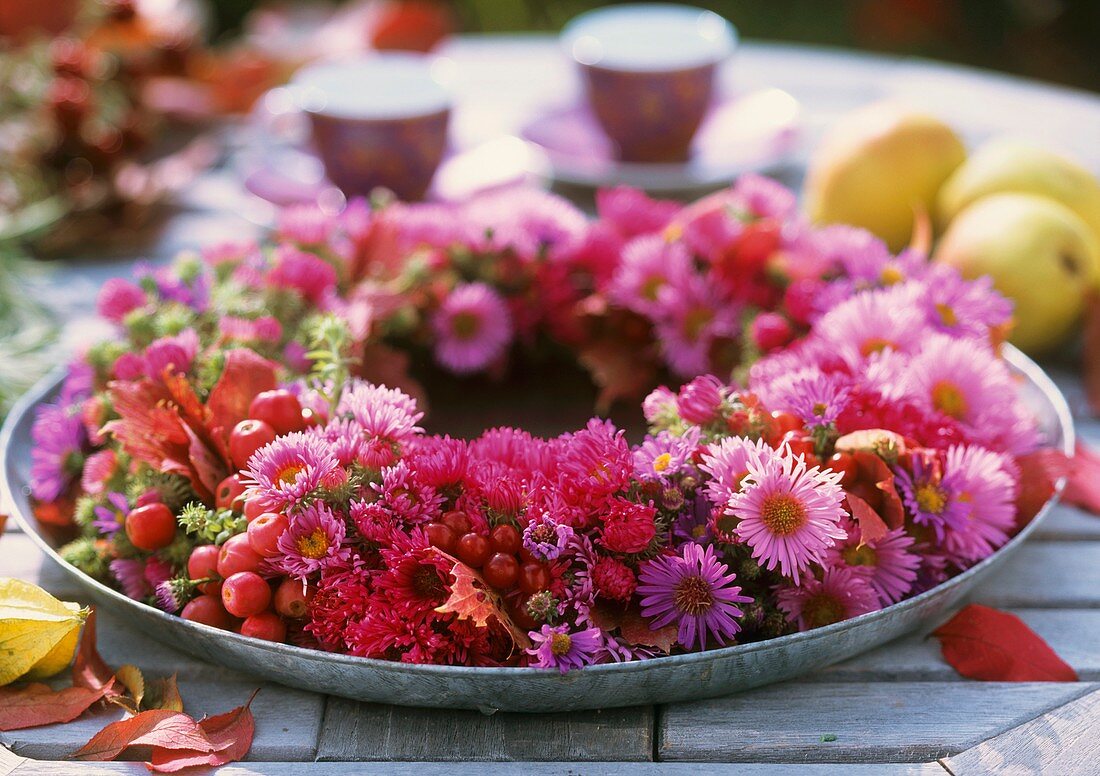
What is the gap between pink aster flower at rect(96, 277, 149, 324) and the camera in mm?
896

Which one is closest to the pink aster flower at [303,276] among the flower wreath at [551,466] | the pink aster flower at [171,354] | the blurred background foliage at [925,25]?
the flower wreath at [551,466]

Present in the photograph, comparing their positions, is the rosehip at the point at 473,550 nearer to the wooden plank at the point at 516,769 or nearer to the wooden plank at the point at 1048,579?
the wooden plank at the point at 516,769

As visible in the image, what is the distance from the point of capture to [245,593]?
2.16 feet

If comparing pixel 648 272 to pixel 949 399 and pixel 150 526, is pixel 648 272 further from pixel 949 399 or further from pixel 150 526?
pixel 150 526

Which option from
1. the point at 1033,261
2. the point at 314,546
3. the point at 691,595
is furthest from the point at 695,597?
the point at 1033,261

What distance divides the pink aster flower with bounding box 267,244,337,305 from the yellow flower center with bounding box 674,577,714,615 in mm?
408

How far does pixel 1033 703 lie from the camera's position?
68cm

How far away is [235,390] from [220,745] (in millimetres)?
219

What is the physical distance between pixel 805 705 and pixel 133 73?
1138 millimetres

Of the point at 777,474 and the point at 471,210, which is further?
the point at 471,210

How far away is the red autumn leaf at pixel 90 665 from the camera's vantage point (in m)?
0.70

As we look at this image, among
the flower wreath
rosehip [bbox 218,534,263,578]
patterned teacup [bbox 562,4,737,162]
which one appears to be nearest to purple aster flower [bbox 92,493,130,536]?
the flower wreath

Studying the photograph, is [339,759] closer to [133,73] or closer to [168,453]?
[168,453]

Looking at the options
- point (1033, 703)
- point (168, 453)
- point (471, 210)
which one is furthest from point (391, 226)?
point (1033, 703)
